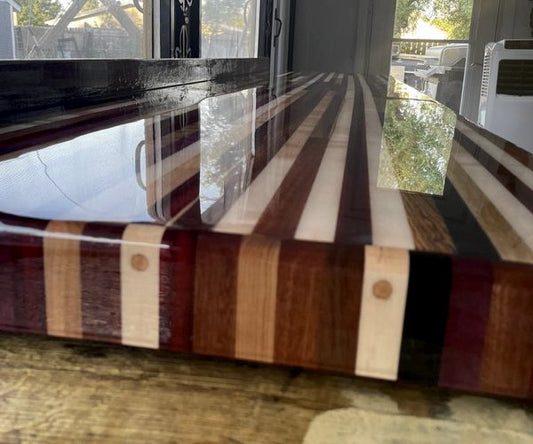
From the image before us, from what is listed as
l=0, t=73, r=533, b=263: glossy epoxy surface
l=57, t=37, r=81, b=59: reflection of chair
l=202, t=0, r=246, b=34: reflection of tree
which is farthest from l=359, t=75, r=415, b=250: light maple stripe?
l=202, t=0, r=246, b=34: reflection of tree

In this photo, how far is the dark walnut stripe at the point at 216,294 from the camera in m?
0.36

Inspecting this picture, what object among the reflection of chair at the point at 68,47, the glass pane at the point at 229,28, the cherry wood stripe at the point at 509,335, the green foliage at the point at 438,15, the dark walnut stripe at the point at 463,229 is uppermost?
the green foliage at the point at 438,15

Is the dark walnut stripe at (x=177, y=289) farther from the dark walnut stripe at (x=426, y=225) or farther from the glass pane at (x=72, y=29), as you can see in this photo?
the glass pane at (x=72, y=29)

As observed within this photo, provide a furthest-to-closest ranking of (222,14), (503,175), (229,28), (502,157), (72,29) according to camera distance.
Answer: (229,28) < (222,14) < (72,29) < (502,157) < (503,175)

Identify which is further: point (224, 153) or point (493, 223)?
point (224, 153)

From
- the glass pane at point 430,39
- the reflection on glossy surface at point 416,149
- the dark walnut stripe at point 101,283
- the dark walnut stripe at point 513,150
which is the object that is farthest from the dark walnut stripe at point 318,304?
the glass pane at point 430,39

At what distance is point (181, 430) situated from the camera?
1.22 feet

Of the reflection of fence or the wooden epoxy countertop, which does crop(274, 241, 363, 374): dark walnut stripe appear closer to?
the wooden epoxy countertop

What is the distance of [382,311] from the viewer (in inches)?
13.6

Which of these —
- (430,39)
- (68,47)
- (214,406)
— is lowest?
(214,406)

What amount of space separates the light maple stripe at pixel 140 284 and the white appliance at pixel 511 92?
434 cm

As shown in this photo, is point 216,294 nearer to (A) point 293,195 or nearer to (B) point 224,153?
(A) point 293,195

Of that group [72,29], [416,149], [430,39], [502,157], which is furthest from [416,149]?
[430,39]

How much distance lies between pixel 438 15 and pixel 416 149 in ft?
21.9
